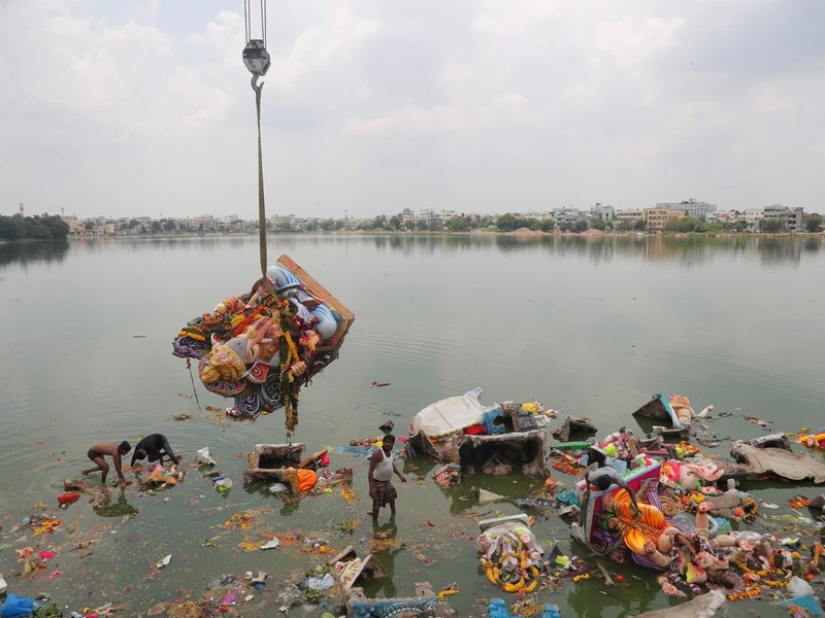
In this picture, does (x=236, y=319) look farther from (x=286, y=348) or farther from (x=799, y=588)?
(x=799, y=588)

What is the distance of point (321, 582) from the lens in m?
6.08

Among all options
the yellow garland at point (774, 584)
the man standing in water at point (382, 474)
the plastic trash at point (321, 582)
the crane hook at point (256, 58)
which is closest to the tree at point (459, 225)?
the man standing in water at point (382, 474)

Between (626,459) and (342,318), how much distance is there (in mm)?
5363

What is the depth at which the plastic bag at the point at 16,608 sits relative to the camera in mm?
5535

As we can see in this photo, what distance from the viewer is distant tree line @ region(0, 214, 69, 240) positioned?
76.2 metres

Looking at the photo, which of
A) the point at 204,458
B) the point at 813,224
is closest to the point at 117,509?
the point at 204,458

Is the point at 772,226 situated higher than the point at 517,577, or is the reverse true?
the point at 772,226

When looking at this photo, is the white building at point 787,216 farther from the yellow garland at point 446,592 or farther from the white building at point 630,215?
the yellow garland at point 446,592

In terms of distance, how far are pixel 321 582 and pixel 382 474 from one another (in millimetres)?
1487

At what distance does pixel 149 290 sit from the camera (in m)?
31.5

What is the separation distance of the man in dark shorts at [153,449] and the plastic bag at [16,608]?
10.5ft

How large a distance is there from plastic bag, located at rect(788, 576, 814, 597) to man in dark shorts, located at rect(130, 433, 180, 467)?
324 inches

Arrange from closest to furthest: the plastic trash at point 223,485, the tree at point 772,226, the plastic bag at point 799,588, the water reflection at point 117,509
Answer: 1. the plastic bag at point 799,588
2. the water reflection at point 117,509
3. the plastic trash at point 223,485
4. the tree at point 772,226

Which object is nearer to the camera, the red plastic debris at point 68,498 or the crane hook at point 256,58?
the crane hook at point 256,58
